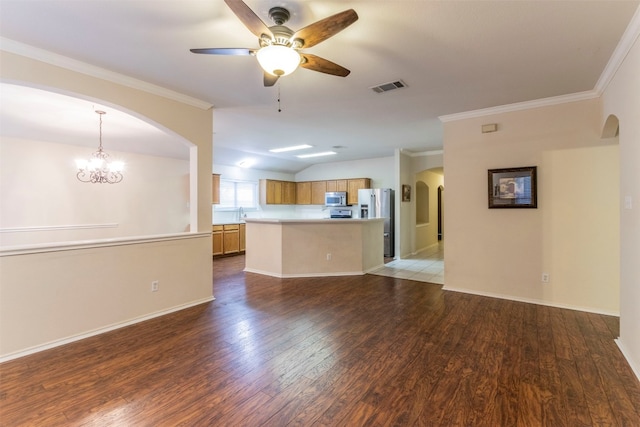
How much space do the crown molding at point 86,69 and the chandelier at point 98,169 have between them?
2.06 metres

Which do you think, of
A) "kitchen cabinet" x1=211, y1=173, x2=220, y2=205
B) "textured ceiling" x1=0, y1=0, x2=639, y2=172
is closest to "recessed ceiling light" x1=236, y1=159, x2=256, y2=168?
"kitchen cabinet" x1=211, y1=173, x2=220, y2=205

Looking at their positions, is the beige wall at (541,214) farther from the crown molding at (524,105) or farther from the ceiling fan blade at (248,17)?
the ceiling fan blade at (248,17)

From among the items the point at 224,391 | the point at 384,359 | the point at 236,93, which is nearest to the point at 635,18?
the point at 384,359

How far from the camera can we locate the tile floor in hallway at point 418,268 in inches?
204

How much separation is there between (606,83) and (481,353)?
3.12 m

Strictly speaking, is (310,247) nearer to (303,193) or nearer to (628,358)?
(628,358)

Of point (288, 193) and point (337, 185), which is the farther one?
point (288, 193)

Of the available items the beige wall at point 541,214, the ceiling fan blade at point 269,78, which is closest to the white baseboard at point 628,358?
the beige wall at point 541,214

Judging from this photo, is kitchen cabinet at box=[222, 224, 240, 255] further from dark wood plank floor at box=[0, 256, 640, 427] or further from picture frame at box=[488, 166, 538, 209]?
picture frame at box=[488, 166, 538, 209]

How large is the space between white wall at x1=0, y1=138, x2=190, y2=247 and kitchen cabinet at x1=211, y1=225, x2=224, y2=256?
787 mm

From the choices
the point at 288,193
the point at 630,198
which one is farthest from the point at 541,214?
the point at 288,193

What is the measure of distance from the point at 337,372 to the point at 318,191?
6.92 meters

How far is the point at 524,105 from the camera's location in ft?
12.5

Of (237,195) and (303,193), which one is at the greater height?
(303,193)
